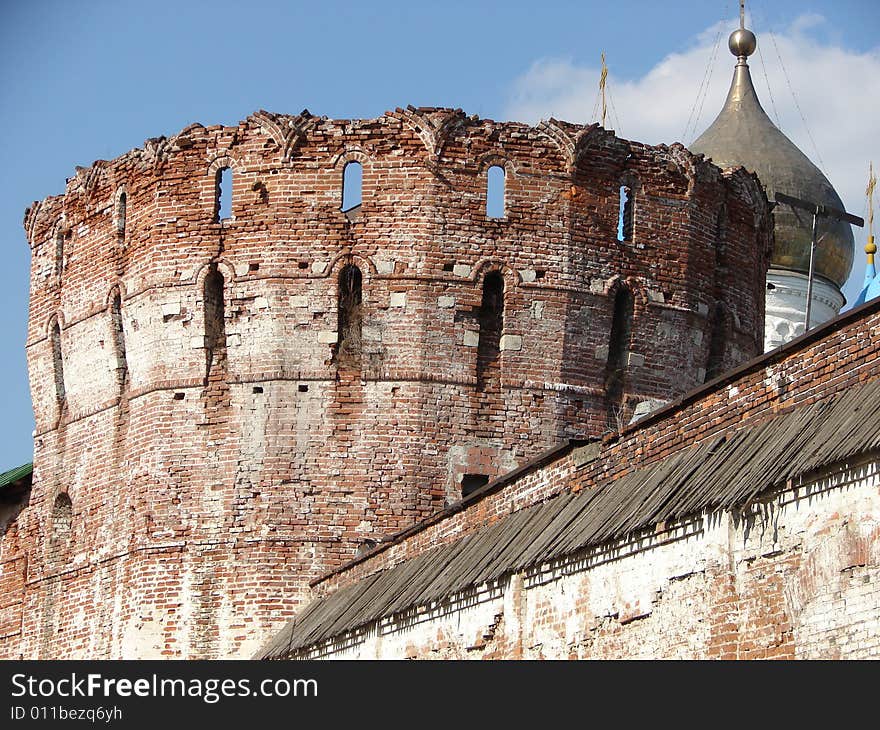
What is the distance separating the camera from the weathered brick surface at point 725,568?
11000mm

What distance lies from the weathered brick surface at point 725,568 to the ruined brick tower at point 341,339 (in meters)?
6.09

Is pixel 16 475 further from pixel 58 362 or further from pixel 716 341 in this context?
pixel 716 341

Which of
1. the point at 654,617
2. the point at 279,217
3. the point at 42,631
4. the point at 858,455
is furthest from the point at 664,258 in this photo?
the point at 858,455

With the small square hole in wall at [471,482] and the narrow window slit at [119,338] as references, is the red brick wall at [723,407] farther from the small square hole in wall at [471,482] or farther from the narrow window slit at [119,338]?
the narrow window slit at [119,338]

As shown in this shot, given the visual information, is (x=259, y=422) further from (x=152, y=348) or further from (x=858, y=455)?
(x=858, y=455)

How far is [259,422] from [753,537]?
11427mm

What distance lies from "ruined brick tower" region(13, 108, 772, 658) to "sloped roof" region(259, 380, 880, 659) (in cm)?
274

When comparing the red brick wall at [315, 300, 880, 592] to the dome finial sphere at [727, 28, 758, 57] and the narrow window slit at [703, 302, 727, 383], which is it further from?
the dome finial sphere at [727, 28, 758, 57]

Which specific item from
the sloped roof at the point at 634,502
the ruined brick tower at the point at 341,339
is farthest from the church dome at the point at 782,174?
the sloped roof at the point at 634,502

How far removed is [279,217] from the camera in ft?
76.1

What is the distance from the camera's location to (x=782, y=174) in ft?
123

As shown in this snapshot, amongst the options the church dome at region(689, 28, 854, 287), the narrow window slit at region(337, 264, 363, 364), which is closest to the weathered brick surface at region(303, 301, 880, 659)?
the narrow window slit at region(337, 264, 363, 364)

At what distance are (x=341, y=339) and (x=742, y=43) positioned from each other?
19.1 meters
